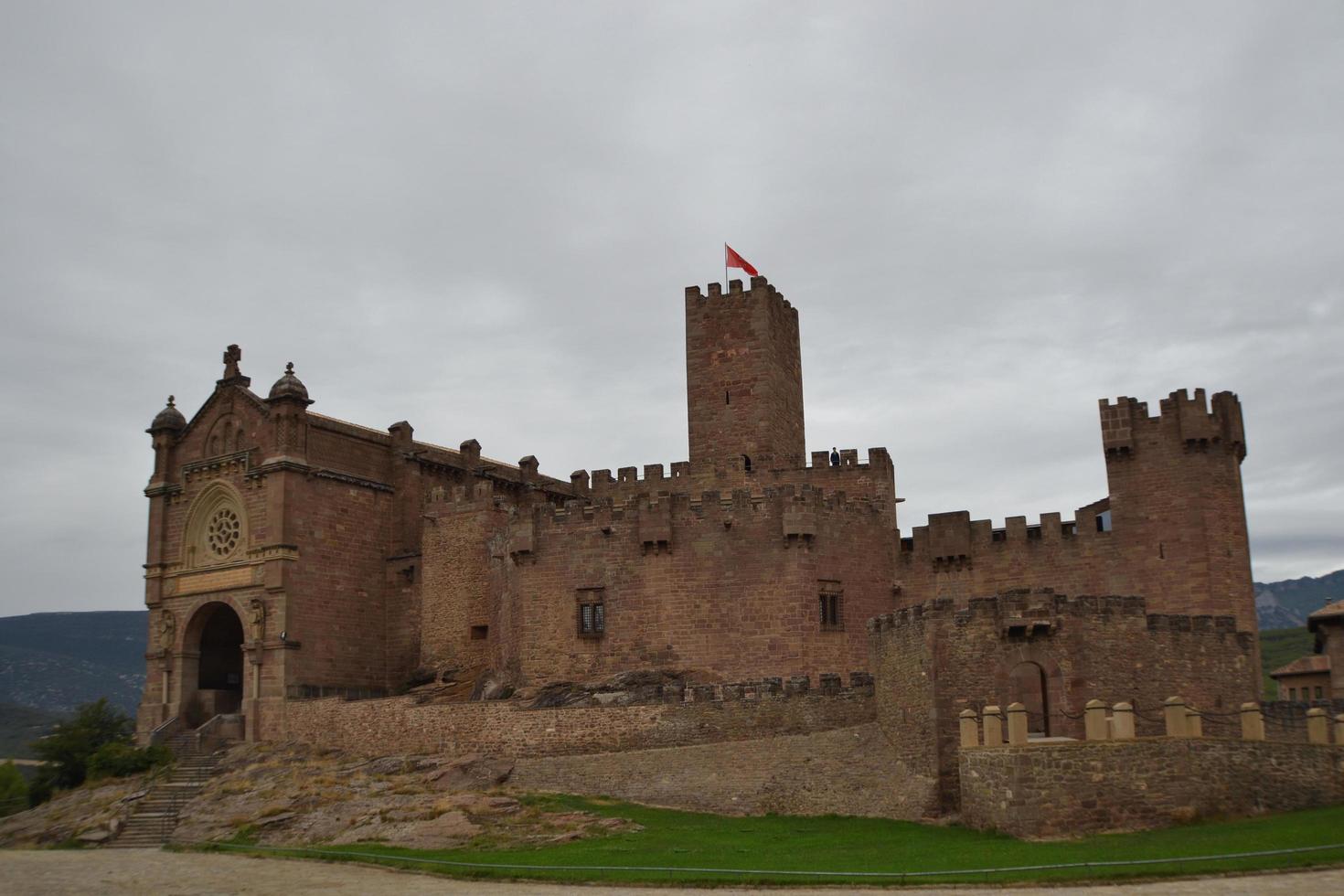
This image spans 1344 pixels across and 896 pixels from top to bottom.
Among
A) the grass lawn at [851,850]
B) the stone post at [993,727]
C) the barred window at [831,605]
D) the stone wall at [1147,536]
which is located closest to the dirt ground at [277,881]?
the grass lawn at [851,850]

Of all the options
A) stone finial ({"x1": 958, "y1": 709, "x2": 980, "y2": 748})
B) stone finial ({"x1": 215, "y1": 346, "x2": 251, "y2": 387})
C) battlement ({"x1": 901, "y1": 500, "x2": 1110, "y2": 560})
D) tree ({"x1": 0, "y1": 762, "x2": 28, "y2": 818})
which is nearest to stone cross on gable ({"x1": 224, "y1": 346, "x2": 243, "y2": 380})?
stone finial ({"x1": 215, "y1": 346, "x2": 251, "y2": 387})

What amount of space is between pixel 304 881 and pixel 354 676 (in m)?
21.4

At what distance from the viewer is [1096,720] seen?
78.3 ft

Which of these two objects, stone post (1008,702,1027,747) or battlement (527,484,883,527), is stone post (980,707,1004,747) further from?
battlement (527,484,883,527)

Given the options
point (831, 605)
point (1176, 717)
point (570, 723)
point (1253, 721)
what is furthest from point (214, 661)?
point (1253, 721)

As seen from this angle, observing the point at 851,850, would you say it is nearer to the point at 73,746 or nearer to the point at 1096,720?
the point at 1096,720

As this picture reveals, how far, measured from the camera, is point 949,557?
40.2 meters

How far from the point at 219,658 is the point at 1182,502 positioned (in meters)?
34.4

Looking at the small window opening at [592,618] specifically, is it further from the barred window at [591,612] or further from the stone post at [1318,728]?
the stone post at [1318,728]

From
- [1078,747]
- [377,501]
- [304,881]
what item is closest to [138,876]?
[304,881]

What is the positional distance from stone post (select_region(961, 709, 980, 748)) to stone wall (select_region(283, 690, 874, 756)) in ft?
21.0

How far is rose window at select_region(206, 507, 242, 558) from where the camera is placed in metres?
45.8

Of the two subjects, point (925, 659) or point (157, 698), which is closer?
point (925, 659)

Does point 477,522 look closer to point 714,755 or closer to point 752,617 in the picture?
point 752,617
